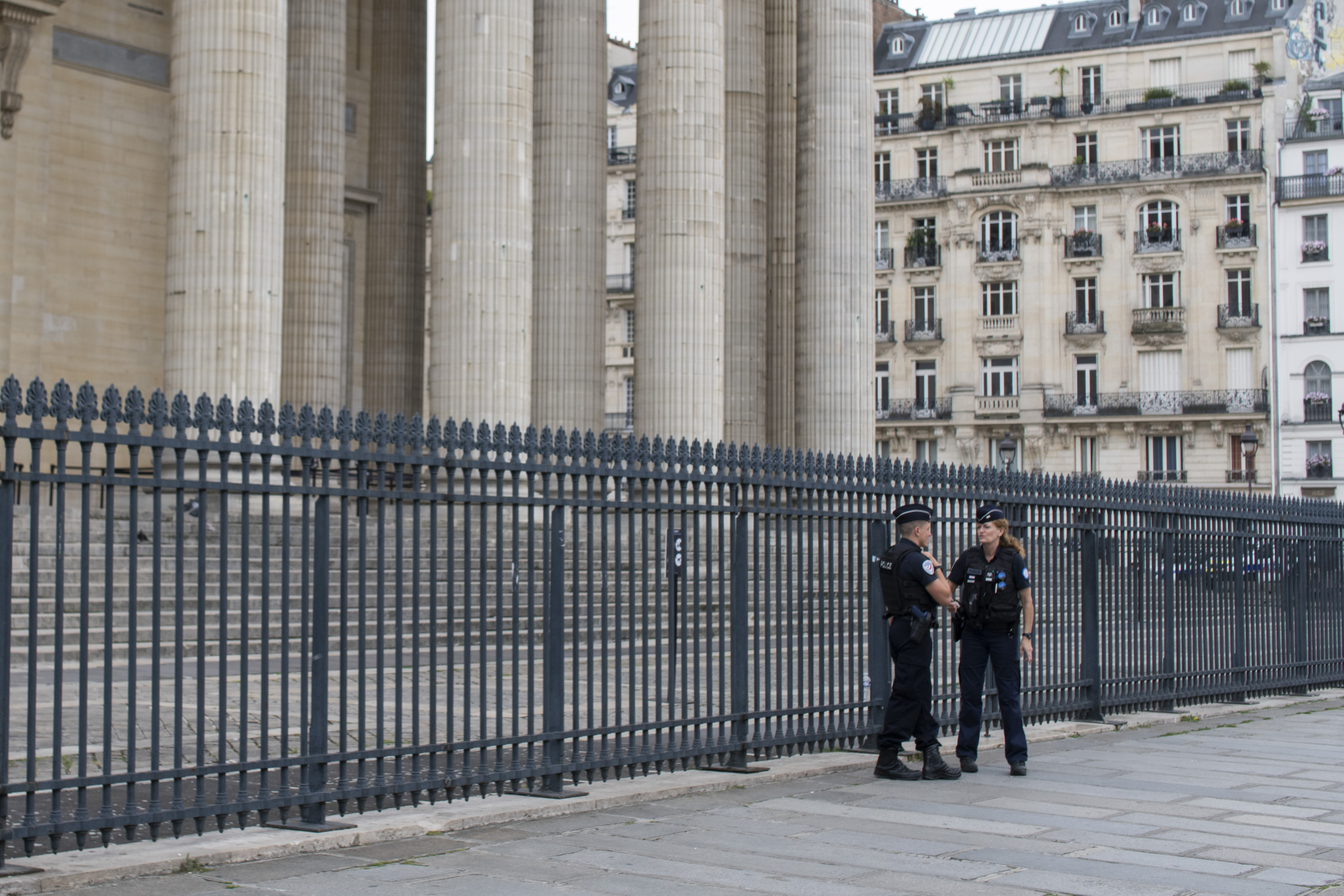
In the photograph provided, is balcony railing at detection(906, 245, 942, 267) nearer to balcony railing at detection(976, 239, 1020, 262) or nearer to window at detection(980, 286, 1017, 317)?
balcony railing at detection(976, 239, 1020, 262)

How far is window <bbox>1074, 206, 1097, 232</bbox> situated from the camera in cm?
6197

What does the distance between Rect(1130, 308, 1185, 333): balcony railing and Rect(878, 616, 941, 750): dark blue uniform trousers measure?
171ft

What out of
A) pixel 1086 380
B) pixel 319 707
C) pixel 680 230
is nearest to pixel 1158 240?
pixel 1086 380

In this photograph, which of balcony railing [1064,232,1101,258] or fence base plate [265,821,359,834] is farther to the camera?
balcony railing [1064,232,1101,258]

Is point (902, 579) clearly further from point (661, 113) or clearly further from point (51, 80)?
point (51, 80)

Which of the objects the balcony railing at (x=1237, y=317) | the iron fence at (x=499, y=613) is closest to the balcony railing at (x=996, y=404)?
the balcony railing at (x=1237, y=317)

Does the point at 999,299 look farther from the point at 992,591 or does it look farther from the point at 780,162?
the point at 992,591

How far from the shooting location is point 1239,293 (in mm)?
59750

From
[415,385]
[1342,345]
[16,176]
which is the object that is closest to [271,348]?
[16,176]

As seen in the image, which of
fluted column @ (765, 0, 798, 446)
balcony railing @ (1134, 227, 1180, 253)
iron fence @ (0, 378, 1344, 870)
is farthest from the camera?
balcony railing @ (1134, 227, 1180, 253)

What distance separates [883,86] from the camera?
67.3 meters

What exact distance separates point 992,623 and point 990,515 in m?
0.76

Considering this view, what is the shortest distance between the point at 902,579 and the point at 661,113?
1807 cm

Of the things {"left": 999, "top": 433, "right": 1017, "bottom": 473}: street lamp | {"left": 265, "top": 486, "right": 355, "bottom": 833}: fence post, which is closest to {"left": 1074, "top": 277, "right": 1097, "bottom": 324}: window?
{"left": 999, "top": 433, "right": 1017, "bottom": 473}: street lamp
